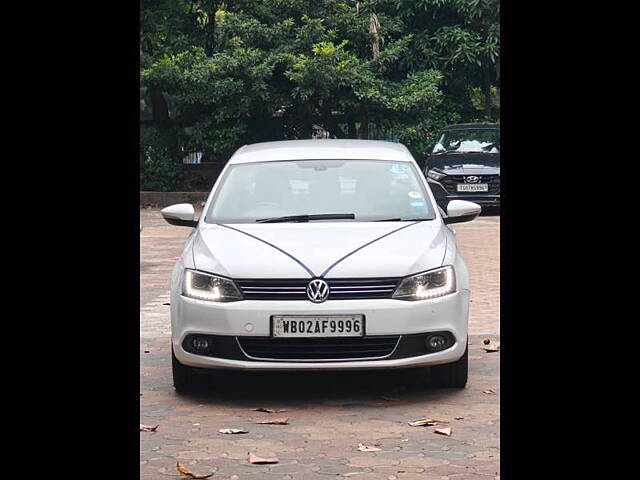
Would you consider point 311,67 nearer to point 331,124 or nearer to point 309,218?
point 331,124

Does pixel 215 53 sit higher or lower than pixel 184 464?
higher

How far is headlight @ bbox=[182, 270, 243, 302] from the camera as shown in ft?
22.3

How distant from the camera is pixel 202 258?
7062mm

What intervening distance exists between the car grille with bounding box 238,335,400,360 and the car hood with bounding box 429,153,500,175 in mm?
15653

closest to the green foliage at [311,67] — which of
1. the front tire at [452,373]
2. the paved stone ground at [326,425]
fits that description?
the paved stone ground at [326,425]

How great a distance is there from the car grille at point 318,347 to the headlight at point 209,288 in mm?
256

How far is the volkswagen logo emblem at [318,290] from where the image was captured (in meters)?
6.71

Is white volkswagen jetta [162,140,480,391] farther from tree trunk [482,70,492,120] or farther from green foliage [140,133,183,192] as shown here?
tree trunk [482,70,492,120]

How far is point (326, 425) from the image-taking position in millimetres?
6355

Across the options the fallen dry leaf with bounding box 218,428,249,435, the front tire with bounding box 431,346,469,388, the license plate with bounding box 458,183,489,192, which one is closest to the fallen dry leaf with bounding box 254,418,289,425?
the fallen dry leaf with bounding box 218,428,249,435
